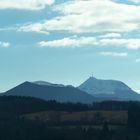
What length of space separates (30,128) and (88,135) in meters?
20.8

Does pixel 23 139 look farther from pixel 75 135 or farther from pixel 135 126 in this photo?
pixel 135 126

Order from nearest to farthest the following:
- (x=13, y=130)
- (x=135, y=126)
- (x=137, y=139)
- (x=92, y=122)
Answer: (x=137, y=139), (x=13, y=130), (x=135, y=126), (x=92, y=122)

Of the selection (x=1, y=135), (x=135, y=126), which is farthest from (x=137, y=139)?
(x=1, y=135)

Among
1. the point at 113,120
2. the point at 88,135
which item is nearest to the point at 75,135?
the point at 88,135

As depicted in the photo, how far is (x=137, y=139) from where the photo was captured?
5861 inches

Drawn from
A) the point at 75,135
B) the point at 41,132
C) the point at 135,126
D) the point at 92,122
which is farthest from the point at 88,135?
the point at 92,122

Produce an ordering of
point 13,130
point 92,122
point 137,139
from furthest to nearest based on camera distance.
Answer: point 92,122
point 13,130
point 137,139

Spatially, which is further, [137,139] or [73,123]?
[73,123]

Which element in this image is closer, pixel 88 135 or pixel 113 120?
pixel 88 135

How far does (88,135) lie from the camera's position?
6255 inches

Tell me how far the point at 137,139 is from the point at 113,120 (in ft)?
159

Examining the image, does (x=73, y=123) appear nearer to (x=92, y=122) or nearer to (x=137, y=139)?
(x=92, y=122)

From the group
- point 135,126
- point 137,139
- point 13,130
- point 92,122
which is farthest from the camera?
point 92,122

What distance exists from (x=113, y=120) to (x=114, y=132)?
32975 mm
